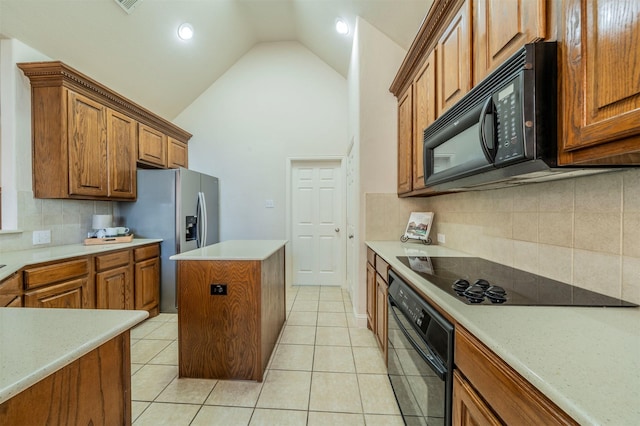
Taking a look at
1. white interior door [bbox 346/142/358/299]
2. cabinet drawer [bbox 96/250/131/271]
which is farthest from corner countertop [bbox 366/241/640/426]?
cabinet drawer [bbox 96/250/131/271]

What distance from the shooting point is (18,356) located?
0.59 m

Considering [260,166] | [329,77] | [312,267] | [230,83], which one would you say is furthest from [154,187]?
[329,77]

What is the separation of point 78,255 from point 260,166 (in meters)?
2.51

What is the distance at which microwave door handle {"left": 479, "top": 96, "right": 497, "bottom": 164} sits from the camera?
1.03m

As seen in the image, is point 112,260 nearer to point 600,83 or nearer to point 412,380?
point 412,380

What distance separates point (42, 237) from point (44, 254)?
47 centimetres

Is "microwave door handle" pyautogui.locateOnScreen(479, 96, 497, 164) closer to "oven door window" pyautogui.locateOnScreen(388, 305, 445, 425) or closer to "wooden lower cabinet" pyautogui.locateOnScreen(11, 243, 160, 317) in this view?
"oven door window" pyautogui.locateOnScreen(388, 305, 445, 425)

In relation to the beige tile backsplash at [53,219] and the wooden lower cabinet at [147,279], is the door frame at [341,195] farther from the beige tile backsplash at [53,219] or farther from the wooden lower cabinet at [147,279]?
the beige tile backsplash at [53,219]

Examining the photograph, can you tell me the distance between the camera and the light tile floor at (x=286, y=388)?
5.19 feet

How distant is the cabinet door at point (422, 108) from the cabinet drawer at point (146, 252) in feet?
9.25


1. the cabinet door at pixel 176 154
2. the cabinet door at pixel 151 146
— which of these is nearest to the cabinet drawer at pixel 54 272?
the cabinet door at pixel 151 146

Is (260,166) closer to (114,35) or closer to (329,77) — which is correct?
(329,77)

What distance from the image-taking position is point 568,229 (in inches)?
45.4

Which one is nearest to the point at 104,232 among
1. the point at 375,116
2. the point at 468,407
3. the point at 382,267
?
the point at 382,267
